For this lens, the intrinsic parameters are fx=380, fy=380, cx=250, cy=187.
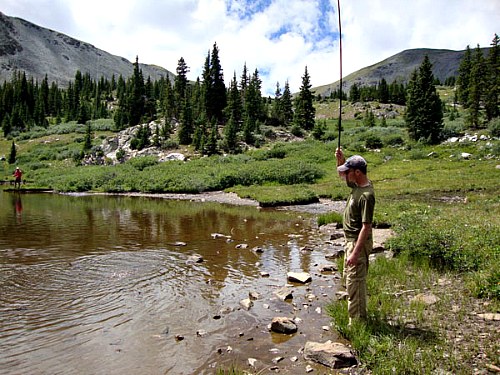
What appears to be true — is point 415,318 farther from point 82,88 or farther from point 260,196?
point 82,88

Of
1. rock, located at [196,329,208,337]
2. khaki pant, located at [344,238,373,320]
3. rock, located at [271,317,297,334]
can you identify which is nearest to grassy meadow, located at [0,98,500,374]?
khaki pant, located at [344,238,373,320]

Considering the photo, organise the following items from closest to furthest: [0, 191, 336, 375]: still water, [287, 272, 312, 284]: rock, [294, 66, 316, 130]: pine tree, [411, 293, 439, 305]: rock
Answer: [0, 191, 336, 375]: still water, [411, 293, 439, 305]: rock, [287, 272, 312, 284]: rock, [294, 66, 316, 130]: pine tree

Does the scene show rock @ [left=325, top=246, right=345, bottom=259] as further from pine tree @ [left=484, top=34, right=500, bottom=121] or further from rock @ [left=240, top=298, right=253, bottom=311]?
pine tree @ [left=484, top=34, right=500, bottom=121]

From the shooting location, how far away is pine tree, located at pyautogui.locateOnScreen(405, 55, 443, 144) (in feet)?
174

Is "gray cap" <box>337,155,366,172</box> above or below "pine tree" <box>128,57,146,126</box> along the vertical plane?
below

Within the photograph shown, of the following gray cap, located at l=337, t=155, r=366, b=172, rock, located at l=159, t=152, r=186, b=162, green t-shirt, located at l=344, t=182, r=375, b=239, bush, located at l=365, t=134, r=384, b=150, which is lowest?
green t-shirt, located at l=344, t=182, r=375, b=239

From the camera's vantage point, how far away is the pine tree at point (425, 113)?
53.1m

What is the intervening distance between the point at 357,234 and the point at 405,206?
1329cm

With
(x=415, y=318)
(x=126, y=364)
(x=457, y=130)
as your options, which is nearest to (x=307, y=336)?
(x=415, y=318)

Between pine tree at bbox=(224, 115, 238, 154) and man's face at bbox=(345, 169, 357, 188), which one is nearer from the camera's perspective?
man's face at bbox=(345, 169, 357, 188)

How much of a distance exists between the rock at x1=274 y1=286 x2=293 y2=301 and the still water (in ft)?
2.55

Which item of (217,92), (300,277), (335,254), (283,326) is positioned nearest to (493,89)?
(217,92)

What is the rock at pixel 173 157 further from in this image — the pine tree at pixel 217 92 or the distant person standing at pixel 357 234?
the distant person standing at pixel 357 234

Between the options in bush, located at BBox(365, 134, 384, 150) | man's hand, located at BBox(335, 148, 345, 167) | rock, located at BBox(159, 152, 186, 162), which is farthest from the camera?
rock, located at BBox(159, 152, 186, 162)
